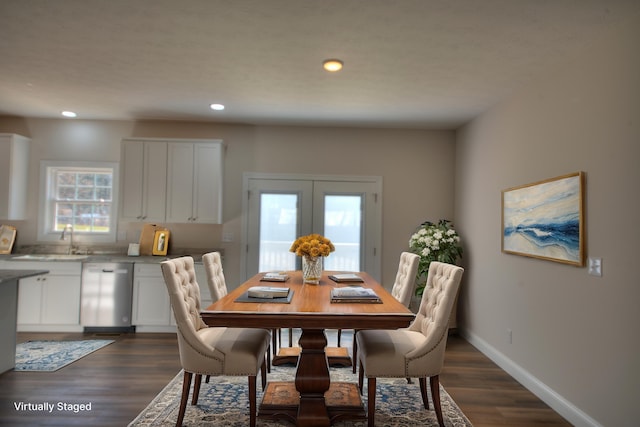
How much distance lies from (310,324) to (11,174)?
174 inches

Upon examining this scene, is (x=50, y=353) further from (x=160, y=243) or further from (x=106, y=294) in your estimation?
(x=160, y=243)

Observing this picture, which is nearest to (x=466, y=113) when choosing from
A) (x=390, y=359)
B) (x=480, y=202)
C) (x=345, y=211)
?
(x=480, y=202)

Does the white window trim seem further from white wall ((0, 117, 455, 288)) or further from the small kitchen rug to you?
the small kitchen rug

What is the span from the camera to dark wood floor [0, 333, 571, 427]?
8.31ft

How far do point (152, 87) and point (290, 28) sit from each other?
5.77ft

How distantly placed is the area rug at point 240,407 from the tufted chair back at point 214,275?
2.23ft

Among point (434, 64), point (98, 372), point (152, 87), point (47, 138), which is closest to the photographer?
point (434, 64)

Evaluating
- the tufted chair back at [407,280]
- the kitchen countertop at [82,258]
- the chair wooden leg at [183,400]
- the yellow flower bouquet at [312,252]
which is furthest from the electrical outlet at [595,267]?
the kitchen countertop at [82,258]

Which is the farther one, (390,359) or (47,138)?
(47,138)

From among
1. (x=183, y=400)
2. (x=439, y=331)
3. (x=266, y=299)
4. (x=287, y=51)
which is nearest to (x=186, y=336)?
(x=183, y=400)

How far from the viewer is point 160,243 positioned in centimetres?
473

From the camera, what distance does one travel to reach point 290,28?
2.46 metres

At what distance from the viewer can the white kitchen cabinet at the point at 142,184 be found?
4.61 meters

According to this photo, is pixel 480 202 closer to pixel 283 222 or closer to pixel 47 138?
pixel 283 222
